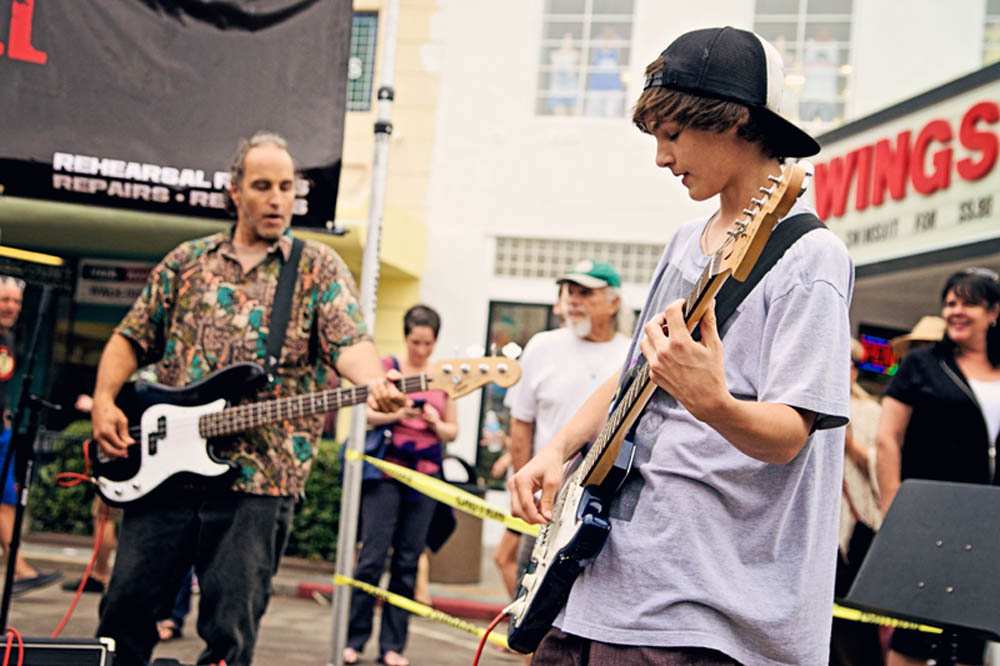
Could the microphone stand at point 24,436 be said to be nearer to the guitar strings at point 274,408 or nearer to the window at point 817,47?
the guitar strings at point 274,408

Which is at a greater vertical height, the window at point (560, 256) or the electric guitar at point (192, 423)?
the window at point (560, 256)

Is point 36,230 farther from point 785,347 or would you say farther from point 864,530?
point 785,347

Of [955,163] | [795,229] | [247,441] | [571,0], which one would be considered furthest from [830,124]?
[795,229]

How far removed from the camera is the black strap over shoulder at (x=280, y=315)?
4.54 meters

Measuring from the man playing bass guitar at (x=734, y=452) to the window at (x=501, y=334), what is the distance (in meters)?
13.1

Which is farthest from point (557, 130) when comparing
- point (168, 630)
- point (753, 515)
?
point (753, 515)

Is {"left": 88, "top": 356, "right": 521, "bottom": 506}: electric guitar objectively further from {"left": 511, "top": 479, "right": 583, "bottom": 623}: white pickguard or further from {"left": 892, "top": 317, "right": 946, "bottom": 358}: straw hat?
{"left": 892, "top": 317, "right": 946, "bottom": 358}: straw hat

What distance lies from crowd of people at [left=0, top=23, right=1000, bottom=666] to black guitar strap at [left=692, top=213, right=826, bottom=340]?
2 centimetres

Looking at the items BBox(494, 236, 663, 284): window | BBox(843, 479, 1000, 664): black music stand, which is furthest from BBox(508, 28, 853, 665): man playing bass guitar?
BBox(494, 236, 663, 284): window

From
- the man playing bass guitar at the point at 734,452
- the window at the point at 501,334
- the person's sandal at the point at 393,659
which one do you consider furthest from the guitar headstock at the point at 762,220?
the window at the point at 501,334

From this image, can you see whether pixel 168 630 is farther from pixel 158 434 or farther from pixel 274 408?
pixel 274 408

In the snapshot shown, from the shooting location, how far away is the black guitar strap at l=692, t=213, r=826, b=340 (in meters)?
2.37

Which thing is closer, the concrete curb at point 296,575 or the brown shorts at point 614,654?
the brown shorts at point 614,654

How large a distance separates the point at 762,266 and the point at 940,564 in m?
1.76
